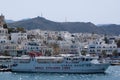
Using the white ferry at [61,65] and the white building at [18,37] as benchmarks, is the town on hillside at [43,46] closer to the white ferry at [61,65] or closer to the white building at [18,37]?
the white building at [18,37]

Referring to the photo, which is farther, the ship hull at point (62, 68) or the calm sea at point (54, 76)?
the ship hull at point (62, 68)

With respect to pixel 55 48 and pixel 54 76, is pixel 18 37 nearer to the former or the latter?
pixel 55 48

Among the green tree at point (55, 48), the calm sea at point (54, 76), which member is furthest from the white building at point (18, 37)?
the calm sea at point (54, 76)

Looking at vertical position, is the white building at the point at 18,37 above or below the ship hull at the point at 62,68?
above

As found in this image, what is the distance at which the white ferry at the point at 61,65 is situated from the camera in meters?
62.6

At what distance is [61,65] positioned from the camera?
63625mm

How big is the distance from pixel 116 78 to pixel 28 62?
12473 mm

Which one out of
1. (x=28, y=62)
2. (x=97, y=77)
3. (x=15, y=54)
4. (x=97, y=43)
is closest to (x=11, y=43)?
(x=15, y=54)

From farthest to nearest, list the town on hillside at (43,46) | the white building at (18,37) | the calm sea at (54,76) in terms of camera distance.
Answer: the white building at (18,37) → the town on hillside at (43,46) → the calm sea at (54,76)

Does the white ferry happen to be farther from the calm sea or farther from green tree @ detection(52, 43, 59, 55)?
green tree @ detection(52, 43, 59, 55)

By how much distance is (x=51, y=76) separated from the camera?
59.4 meters

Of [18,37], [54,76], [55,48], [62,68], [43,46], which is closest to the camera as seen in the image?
[54,76]

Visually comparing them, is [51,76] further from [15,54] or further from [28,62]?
[15,54]

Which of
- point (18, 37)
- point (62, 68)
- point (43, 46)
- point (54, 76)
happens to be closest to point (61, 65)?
point (62, 68)
